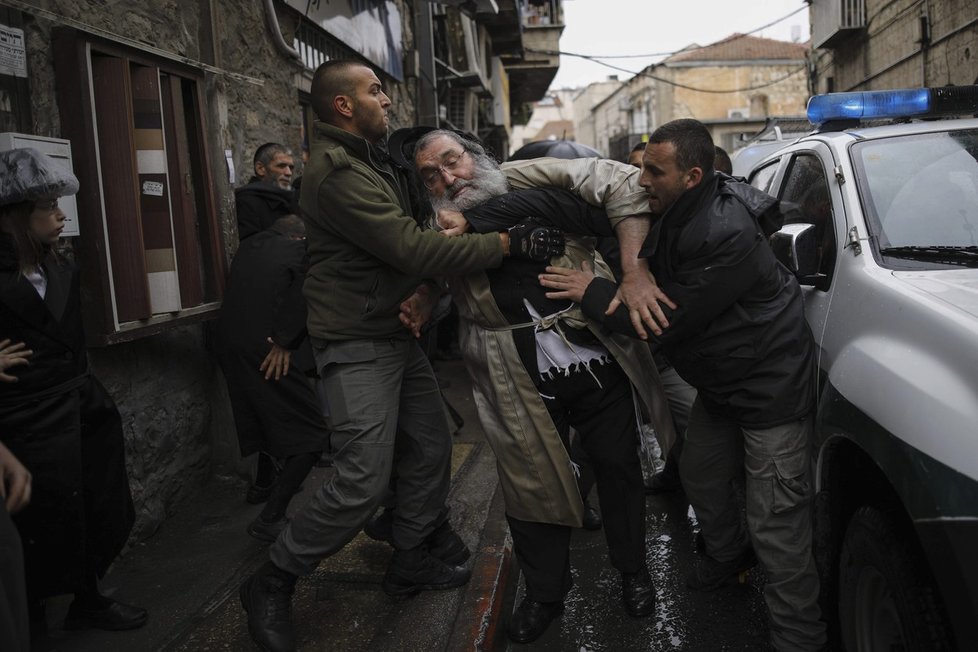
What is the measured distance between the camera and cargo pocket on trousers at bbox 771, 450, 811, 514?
242 centimetres

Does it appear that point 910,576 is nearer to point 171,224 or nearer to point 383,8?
point 171,224

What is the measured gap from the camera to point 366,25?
25.8 feet

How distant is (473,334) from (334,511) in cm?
78

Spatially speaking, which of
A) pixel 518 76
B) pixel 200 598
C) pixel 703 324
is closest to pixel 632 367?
pixel 703 324

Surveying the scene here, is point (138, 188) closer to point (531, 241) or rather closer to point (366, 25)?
point (531, 241)

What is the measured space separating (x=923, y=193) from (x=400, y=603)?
2437 millimetres

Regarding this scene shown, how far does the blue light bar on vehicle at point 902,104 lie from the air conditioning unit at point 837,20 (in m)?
15.2

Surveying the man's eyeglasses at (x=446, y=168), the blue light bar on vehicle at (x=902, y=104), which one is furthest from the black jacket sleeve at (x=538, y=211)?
the blue light bar on vehicle at (x=902, y=104)

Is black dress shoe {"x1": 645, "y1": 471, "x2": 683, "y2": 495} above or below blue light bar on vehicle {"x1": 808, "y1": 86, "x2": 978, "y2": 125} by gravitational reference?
below

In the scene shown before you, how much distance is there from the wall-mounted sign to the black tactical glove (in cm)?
393

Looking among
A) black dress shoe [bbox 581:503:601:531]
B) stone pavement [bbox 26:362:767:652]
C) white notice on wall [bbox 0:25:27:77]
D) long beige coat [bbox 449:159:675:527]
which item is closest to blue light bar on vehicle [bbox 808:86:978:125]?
long beige coat [bbox 449:159:675:527]

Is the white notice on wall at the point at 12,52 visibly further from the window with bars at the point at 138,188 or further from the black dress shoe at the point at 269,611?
the black dress shoe at the point at 269,611

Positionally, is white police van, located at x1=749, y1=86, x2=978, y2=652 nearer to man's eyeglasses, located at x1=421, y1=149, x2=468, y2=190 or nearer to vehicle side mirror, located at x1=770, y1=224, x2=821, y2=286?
vehicle side mirror, located at x1=770, y1=224, x2=821, y2=286

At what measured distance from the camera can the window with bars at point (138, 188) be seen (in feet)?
Result: 10.3
